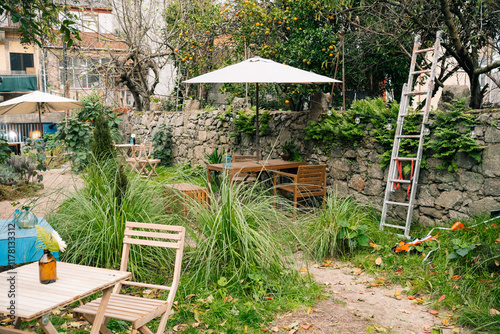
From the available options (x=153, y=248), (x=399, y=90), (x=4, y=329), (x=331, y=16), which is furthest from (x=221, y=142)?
(x=4, y=329)

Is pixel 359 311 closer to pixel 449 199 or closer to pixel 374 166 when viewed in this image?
pixel 449 199

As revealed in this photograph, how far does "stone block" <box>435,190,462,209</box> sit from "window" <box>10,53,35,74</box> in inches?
1068

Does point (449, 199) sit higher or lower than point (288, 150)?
lower

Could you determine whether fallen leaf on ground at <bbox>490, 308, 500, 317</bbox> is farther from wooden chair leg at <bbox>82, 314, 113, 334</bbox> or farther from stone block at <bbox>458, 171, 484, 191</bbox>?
wooden chair leg at <bbox>82, 314, 113, 334</bbox>

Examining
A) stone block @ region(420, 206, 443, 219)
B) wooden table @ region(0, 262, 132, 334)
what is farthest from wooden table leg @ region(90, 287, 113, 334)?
stone block @ region(420, 206, 443, 219)

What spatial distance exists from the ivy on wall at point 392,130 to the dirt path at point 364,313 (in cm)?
208

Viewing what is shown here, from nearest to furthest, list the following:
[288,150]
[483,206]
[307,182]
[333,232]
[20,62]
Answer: [333,232], [483,206], [307,182], [288,150], [20,62]

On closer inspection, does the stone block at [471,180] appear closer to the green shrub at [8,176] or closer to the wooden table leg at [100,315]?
the wooden table leg at [100,315]

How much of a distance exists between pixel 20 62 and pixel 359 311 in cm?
2843

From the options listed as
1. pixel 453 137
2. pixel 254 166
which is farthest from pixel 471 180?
pixel 254 166

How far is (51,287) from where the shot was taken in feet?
7.83

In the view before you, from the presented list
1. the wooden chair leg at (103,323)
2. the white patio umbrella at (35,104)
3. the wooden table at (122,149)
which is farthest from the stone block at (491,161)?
the white patio umbrella at (35,104)

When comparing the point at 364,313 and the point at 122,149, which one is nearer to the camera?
the point at 364,313

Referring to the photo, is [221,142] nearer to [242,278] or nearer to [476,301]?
[242,278]
